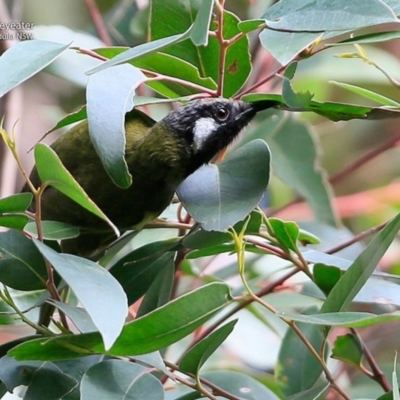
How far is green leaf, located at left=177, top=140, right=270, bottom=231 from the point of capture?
2.67ft

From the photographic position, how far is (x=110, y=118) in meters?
0.73

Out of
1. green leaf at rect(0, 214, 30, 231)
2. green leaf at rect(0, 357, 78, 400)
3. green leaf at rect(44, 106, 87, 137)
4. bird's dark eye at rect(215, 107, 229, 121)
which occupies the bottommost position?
green leaf at rect(0, 357, 78, 400)

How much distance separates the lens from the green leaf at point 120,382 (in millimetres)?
714

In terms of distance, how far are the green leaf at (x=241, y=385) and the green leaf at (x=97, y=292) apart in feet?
1.34

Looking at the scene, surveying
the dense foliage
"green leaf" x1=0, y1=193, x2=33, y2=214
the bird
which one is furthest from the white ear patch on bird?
"green leaf" x1=0, y1=193, x2=33, y2=214

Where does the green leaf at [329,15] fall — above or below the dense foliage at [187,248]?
above

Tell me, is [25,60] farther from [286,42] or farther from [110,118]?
[286,42]

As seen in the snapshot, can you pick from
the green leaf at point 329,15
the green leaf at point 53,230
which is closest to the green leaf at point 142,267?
the green leaf at point 53,230

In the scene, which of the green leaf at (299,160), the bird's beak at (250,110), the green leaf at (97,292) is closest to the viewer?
the green leaf at (97,292)

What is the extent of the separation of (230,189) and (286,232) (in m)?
0.09

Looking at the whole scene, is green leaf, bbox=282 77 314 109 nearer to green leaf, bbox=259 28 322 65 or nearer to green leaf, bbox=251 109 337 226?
green leaf, bbox=259 28 322 65

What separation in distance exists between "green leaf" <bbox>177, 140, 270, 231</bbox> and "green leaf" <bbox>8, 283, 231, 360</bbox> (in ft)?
0.36

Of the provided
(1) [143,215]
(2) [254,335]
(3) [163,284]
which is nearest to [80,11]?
(2) [254,335]

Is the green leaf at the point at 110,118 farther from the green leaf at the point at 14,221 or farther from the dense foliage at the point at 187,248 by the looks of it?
the green leaf at the point at 14,221
